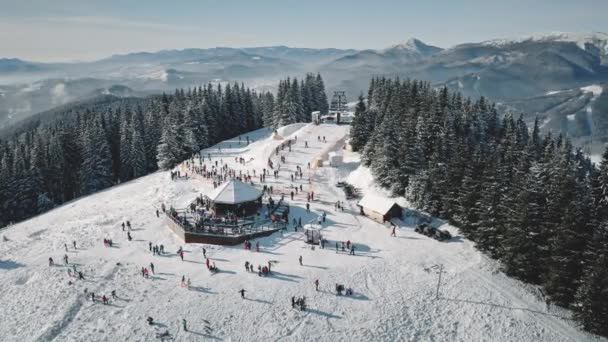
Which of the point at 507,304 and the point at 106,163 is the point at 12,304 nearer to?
the point at 507,304

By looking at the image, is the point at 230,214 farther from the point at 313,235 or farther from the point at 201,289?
the point at 201,289

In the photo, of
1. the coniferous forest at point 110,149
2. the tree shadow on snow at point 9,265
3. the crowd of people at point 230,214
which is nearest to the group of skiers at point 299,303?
the crowd of people at point 230,214

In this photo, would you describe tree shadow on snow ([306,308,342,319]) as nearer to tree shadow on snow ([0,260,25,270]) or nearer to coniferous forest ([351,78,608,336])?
coniferous forest ([351,78,608,336])

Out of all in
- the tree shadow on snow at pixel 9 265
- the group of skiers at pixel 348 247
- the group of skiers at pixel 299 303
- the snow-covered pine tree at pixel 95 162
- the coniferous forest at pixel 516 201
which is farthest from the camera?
the snow-covered pine tree at pixel 95 162

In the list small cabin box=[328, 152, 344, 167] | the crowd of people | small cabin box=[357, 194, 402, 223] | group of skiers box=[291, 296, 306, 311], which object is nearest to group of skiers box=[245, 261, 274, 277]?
the crowd of people

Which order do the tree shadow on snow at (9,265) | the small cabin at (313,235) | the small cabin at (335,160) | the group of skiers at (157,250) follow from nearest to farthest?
the tree shadow on snow at (9,265), the group of skiers at (157,250), the small cabin at (313,235), the small cabin at (335,160)

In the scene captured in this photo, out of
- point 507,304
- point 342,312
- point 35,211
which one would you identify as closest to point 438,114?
point 507,304

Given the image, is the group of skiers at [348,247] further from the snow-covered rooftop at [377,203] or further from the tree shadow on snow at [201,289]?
the tree shadow on snow at [201,289]
